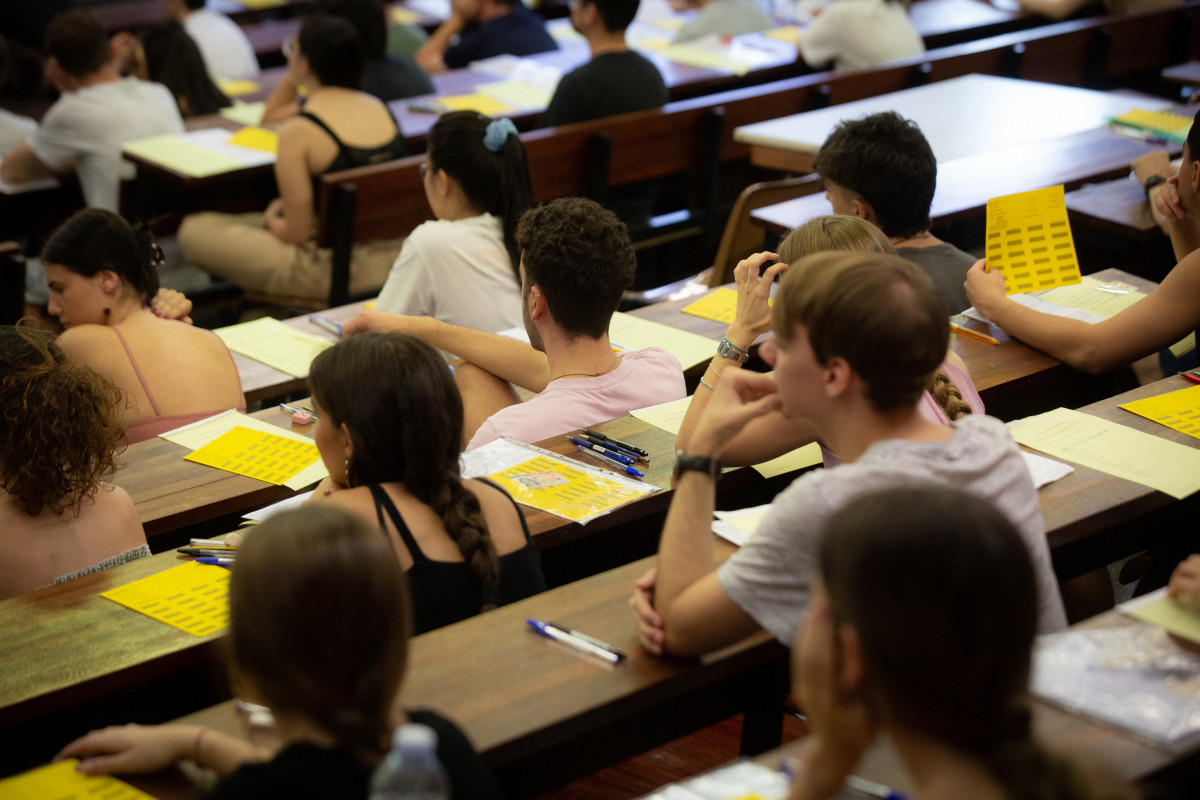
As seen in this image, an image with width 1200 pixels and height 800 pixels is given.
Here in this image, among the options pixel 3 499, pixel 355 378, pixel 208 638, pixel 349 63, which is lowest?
pixel 208 638

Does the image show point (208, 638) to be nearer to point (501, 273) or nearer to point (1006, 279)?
point (501, 273)

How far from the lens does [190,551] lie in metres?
1.98

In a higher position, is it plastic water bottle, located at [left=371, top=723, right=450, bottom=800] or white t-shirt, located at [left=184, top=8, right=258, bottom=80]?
white t-shirt, located at [left=184, top=8, right=258, bottom=80]

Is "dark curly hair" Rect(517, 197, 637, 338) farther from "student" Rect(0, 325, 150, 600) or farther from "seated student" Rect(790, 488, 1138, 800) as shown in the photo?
"seated student" Rect(790, 488, 1138, 800)

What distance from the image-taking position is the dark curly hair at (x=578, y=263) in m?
2.40

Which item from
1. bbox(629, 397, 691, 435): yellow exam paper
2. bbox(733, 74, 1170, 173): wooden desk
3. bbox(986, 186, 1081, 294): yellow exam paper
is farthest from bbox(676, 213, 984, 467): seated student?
bbox(733, 74, 1170, 173): wooden desk

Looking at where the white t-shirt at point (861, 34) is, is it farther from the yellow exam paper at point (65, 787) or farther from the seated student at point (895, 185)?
the yellow exam paper at point (65, 787)

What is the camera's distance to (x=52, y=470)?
1989 mm

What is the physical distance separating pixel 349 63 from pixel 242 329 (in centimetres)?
160

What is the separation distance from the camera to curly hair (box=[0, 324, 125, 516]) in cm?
198

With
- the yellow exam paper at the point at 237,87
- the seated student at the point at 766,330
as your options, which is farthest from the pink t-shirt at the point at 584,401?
the yellow exam paper at the point at 237,87

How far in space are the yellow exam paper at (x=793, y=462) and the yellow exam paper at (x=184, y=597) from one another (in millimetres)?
1004

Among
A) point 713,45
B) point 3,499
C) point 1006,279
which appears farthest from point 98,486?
point 713,45

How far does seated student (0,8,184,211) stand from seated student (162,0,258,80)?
1384mm
